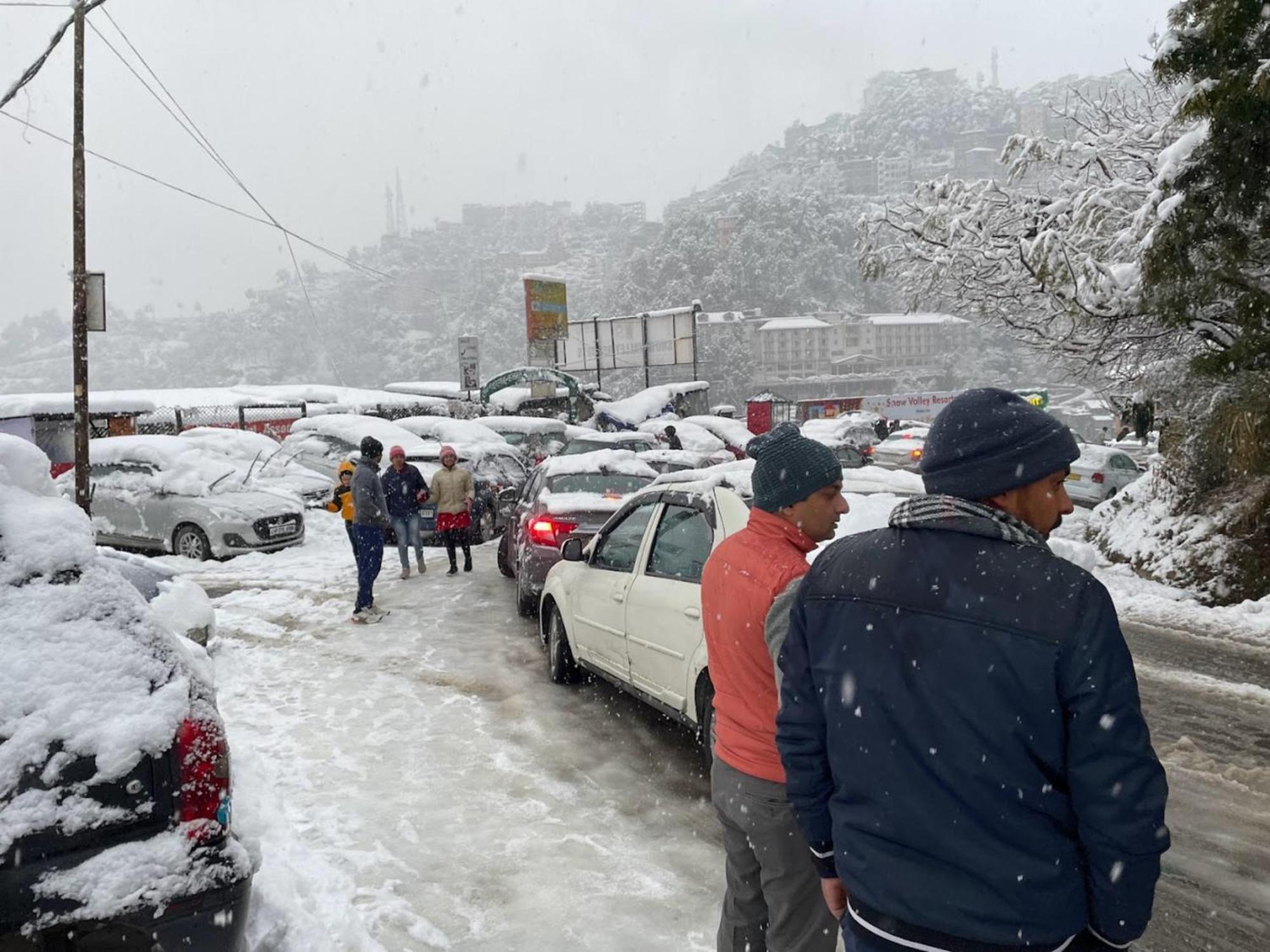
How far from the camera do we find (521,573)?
9.53m

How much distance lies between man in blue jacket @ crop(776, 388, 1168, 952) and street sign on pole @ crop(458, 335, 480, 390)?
97.5 ft

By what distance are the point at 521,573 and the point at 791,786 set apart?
7604 millimetres

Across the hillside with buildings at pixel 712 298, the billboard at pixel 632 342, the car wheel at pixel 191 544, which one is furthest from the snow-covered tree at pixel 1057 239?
the hillside with buildings at pixel 712 298

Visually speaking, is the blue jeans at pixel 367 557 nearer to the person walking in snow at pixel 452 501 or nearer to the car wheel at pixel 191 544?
the person walking in snow at pixel 452 501

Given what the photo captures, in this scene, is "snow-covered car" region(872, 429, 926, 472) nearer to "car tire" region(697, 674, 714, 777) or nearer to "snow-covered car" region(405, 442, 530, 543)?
"snow-covered car" region(405, 442, 530, 543)

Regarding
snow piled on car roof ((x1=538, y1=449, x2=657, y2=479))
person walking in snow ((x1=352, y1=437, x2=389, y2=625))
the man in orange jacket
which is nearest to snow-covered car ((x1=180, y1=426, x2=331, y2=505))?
person walking in snow ((x1=352, y1=437, x2=389, y2=625))

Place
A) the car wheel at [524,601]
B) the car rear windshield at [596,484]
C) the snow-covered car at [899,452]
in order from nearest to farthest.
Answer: the car wheel at [524,601] → the car rear windshield at [596,484] → the snow-covered car at [899,452]

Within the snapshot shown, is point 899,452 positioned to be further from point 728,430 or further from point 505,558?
point 505,558

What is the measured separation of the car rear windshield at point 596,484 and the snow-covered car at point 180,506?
5.68 m

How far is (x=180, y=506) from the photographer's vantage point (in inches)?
529

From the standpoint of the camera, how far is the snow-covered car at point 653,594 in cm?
503

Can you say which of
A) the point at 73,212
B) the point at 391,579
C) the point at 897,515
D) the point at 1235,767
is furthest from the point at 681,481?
the point at 73,212

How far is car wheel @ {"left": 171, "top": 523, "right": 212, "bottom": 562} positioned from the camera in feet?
44.0

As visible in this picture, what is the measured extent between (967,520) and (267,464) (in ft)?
55.0
